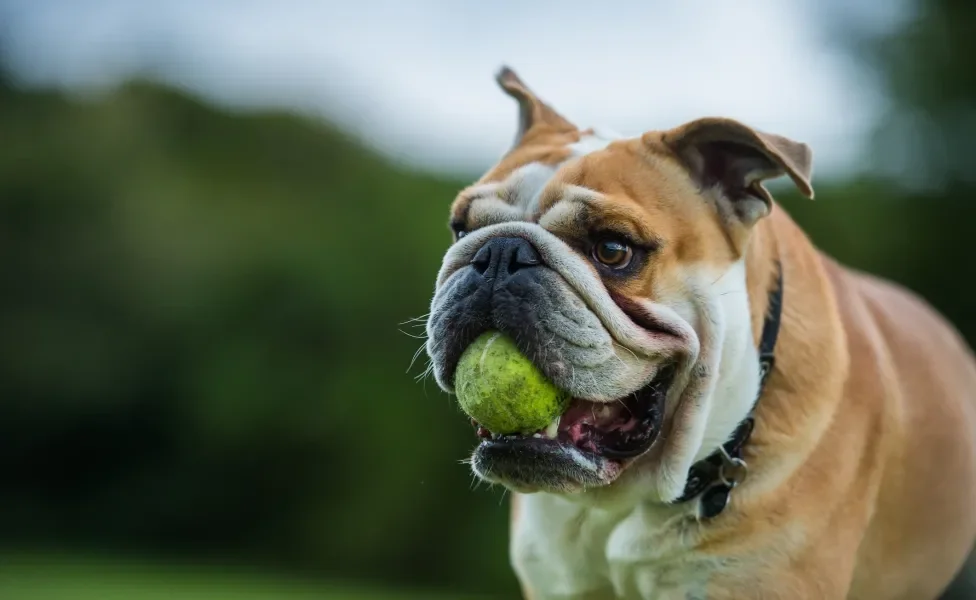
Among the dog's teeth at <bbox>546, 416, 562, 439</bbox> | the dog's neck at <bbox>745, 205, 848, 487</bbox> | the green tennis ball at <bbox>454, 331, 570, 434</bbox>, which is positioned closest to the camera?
the green tennis ball at <bbox>454, 331, 570, 434</bbox>

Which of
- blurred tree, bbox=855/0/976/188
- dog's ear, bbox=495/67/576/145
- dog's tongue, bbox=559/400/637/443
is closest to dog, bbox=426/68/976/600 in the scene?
dog's tongue, bbox=559/400/637/443

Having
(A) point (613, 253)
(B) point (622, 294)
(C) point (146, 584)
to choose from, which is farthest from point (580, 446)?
(C) point (146, 584)

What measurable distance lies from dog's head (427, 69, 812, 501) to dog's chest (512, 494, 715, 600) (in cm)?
17

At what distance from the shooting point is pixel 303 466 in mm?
9766

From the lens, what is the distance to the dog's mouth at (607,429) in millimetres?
3008

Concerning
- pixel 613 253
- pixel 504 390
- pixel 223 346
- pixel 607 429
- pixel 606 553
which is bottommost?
pixel 223 346

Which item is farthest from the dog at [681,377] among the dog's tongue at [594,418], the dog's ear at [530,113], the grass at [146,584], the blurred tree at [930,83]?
the blurred tree at [930,83]

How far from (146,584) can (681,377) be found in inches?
254

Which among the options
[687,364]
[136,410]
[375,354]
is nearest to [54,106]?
[136,410]

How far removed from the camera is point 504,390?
2885 millimetres

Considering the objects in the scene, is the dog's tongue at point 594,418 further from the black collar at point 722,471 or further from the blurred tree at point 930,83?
the blurred tree at point 930,83

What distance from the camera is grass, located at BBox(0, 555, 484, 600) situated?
7.61m

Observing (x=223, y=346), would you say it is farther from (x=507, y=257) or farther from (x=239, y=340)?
(x=507, y=257)

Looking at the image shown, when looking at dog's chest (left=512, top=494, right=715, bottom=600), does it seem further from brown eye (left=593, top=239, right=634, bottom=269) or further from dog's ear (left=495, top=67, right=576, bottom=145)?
dog's ear (left=495, top=67, right=576, bottom=145)
